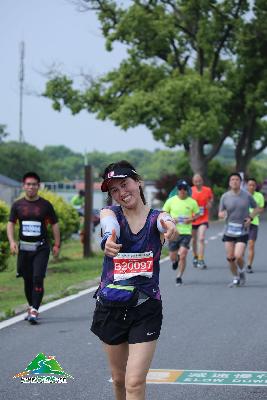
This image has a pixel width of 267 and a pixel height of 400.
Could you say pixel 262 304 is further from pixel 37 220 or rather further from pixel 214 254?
pixel 214 254

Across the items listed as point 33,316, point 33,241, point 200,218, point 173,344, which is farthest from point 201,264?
point 173,344

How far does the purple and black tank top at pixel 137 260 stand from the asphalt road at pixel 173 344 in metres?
1.76

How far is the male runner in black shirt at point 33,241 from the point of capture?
11953 millimetres

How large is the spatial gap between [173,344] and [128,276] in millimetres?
4313

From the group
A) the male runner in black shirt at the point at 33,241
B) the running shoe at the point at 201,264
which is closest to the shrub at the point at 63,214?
the running shoe at the point at 201,264

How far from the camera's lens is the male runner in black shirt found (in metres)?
12.0

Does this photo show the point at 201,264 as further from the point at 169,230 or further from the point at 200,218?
the point at 169,230

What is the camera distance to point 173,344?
33.8 ft

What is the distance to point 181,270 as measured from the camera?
1686 cm

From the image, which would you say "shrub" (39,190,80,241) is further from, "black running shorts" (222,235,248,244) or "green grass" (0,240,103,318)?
"black running shorts" (222,235,248,244)

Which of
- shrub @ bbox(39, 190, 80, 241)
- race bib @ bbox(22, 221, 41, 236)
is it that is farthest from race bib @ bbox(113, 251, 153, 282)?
shrub @ bbox(39, 190, 80, 241)

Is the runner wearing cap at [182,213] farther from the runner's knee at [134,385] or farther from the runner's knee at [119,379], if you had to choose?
the runner's knee at [134,385]

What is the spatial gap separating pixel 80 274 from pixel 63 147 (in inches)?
6997

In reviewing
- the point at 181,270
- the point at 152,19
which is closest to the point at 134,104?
the point at 152,19
